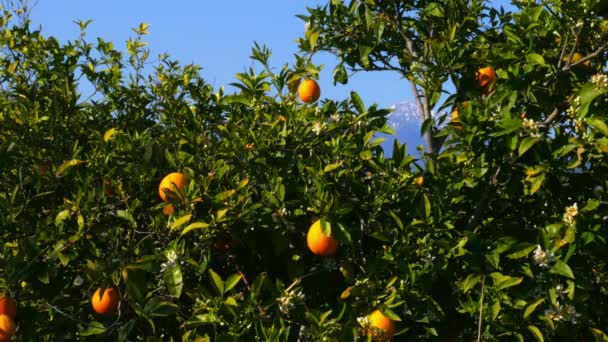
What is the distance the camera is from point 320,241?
2412 mm

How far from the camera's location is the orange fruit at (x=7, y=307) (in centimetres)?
257

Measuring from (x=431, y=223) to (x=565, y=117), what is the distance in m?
0.75

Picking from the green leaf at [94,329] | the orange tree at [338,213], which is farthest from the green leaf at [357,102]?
the green leaf at [94,329]

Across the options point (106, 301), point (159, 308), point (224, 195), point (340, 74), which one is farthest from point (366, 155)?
point (340, 74)

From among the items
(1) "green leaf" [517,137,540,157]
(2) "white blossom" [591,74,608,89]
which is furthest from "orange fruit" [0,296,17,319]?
(2) "white blossom" [591,74,608,89]

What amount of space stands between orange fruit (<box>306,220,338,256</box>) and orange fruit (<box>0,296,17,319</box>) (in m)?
1.13

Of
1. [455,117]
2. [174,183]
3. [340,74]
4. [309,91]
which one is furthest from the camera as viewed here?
[340,74]

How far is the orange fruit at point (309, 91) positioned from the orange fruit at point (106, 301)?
1178 millimetres

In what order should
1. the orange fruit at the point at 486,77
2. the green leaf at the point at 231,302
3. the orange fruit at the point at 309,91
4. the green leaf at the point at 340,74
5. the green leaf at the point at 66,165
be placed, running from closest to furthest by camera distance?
the green leaf at the point at 231,302 → the green leaf at the point at 66,165 → the orange fruit at the point at 486,77 → the orange fruit at the point at 309,91 → the green leaf at the point at 340,74

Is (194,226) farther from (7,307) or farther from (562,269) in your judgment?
(562,269)

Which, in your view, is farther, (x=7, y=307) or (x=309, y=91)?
(x=309, y=91)

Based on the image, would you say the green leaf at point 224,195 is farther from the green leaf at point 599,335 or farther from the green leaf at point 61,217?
the green leaf at point 599,335

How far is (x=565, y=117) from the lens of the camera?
9.01ft

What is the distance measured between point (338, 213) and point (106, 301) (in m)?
0.89
